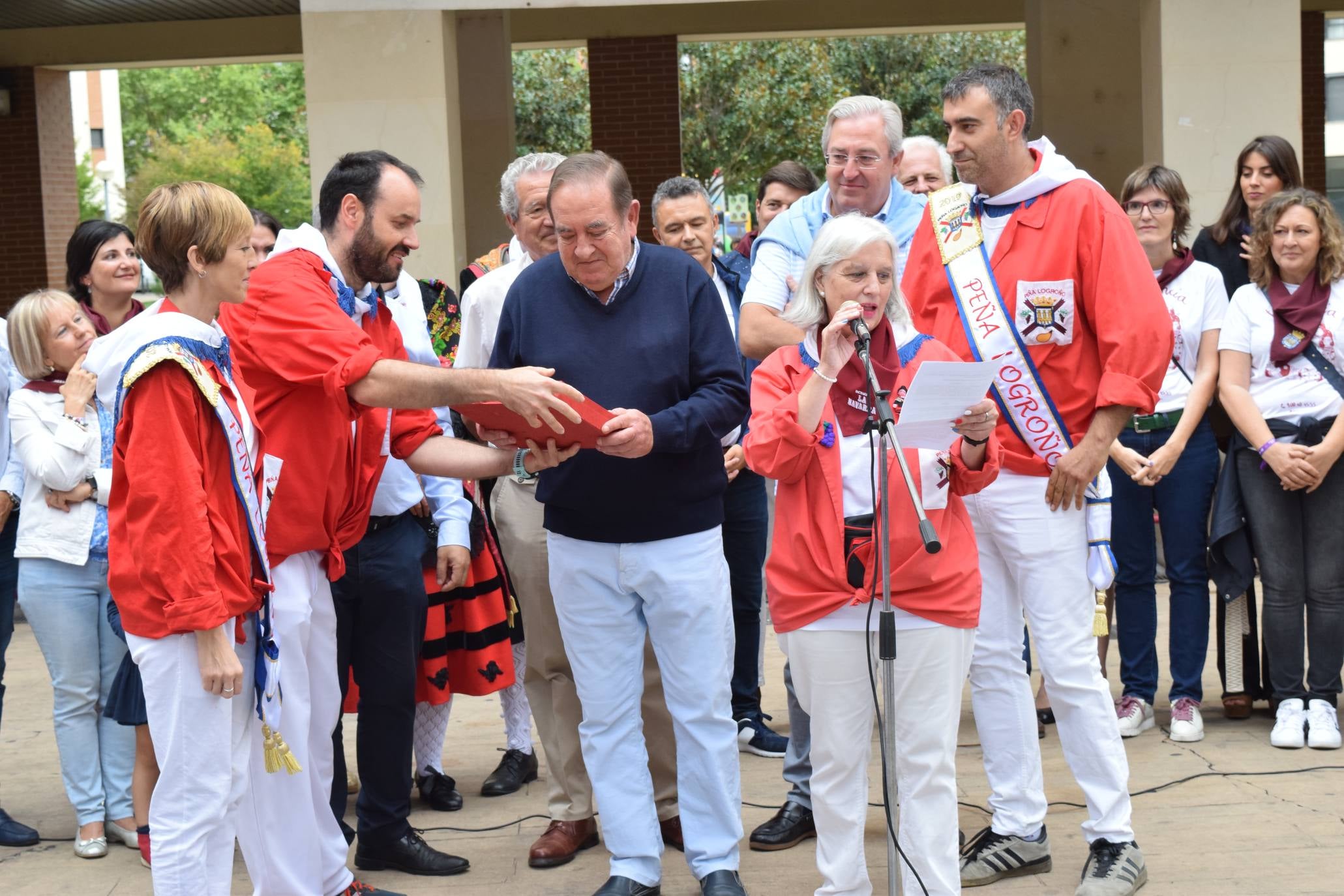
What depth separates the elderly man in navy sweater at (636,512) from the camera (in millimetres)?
3992

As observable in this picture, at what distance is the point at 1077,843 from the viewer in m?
4.53

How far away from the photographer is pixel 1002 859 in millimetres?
4234

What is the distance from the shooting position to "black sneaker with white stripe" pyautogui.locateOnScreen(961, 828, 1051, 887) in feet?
13.8

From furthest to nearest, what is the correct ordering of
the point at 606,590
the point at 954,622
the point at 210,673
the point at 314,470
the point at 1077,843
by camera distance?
the point at 1077,843 < the point at 606,590 < the point at 314,470 < the point at 954,622 < the point at 210,673

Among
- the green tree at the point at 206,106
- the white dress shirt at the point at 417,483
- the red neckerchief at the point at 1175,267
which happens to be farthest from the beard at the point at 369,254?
the green tree at the point at 206,106

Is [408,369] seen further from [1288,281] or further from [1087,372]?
[1288,281]

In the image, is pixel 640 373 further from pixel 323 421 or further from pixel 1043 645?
pixel 1043 645

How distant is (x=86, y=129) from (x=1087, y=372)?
195 ft

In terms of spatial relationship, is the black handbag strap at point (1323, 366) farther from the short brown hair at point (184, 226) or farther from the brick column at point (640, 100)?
the brick column at point (640, 100)

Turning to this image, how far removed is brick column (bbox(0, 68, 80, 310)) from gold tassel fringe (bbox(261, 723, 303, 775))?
13954mm

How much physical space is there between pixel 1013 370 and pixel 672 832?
6.17ft

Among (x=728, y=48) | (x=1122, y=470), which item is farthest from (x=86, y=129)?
(x=1122, y=470)

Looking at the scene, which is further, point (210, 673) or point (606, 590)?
point (606, 590)

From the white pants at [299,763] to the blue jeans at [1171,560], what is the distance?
3432 mm
